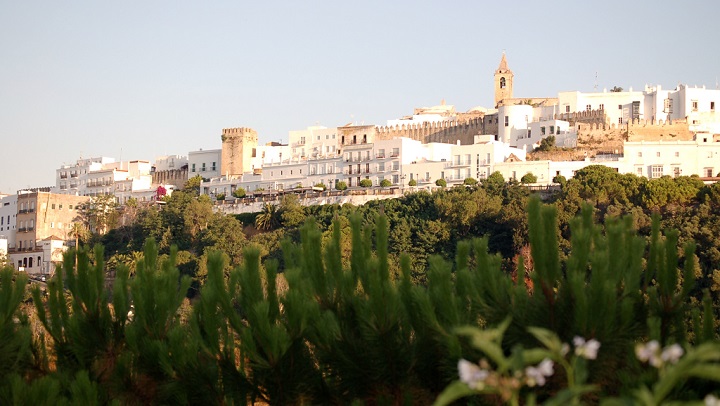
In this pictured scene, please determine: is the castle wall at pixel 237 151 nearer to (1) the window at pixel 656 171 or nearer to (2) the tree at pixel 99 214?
(2) the tree at pixel 99 214

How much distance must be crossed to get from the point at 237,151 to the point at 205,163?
3.44 m

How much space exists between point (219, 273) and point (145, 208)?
190 feet

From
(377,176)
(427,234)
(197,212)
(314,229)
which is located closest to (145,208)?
(197,212)

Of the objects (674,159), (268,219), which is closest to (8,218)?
(268,219)

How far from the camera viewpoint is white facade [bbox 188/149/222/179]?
77312 mm

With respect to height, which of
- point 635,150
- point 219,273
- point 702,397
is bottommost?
point 702,397

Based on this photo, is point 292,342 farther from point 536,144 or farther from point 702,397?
point 536,144

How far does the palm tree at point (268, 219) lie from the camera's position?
62156 mm

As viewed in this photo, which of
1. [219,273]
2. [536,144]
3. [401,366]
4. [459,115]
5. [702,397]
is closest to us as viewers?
[702,397]

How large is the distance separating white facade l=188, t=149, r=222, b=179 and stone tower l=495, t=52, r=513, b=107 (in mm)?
20437

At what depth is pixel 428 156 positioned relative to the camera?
6544 centimetres

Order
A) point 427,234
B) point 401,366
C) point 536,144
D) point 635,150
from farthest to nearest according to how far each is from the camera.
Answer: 1. point 536,144
2. point 635,150
3. point 427,234
4. point 401,366

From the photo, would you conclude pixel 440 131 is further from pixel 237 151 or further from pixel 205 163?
pixel 205 163

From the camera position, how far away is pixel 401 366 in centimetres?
1091
